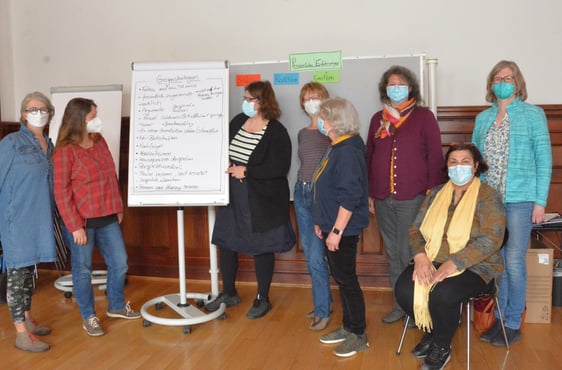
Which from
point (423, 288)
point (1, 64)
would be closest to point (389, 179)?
point (423, 288)

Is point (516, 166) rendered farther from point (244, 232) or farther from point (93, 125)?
point (93, 125)

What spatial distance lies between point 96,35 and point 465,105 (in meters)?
3.05

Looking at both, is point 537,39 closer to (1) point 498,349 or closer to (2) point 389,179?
(2) point 389,179

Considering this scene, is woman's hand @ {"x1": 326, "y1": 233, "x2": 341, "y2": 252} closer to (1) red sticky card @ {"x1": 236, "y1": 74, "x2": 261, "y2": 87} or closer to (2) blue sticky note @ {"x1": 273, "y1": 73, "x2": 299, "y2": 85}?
(2) blue sticky note @ {"x1": 273, "y1": 73, "x2": 299, "y2": 85}

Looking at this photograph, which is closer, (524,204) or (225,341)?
(524,204)

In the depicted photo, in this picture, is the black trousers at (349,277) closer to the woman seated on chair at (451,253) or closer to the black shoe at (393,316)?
the woman seated on chair at (451,253)

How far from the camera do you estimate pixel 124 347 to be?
304cm

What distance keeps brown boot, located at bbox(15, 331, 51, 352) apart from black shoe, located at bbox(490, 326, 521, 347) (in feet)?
8.39

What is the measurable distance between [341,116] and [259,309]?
1.47 metres

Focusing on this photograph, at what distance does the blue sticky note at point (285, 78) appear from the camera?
3695 millimetres

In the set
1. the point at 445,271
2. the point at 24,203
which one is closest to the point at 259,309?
the point at 445,271

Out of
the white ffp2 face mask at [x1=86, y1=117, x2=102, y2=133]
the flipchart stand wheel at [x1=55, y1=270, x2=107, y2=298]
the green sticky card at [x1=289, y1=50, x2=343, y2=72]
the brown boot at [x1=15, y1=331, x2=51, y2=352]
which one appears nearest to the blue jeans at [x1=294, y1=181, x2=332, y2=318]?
the green sticky card at [x1=289, y1=50, x2=343, y2=72]

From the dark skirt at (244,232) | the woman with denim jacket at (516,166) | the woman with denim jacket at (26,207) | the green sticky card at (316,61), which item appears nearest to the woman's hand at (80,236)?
the woman with denim jacket at (26,207)

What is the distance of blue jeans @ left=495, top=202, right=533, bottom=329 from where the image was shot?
9.48 ft
